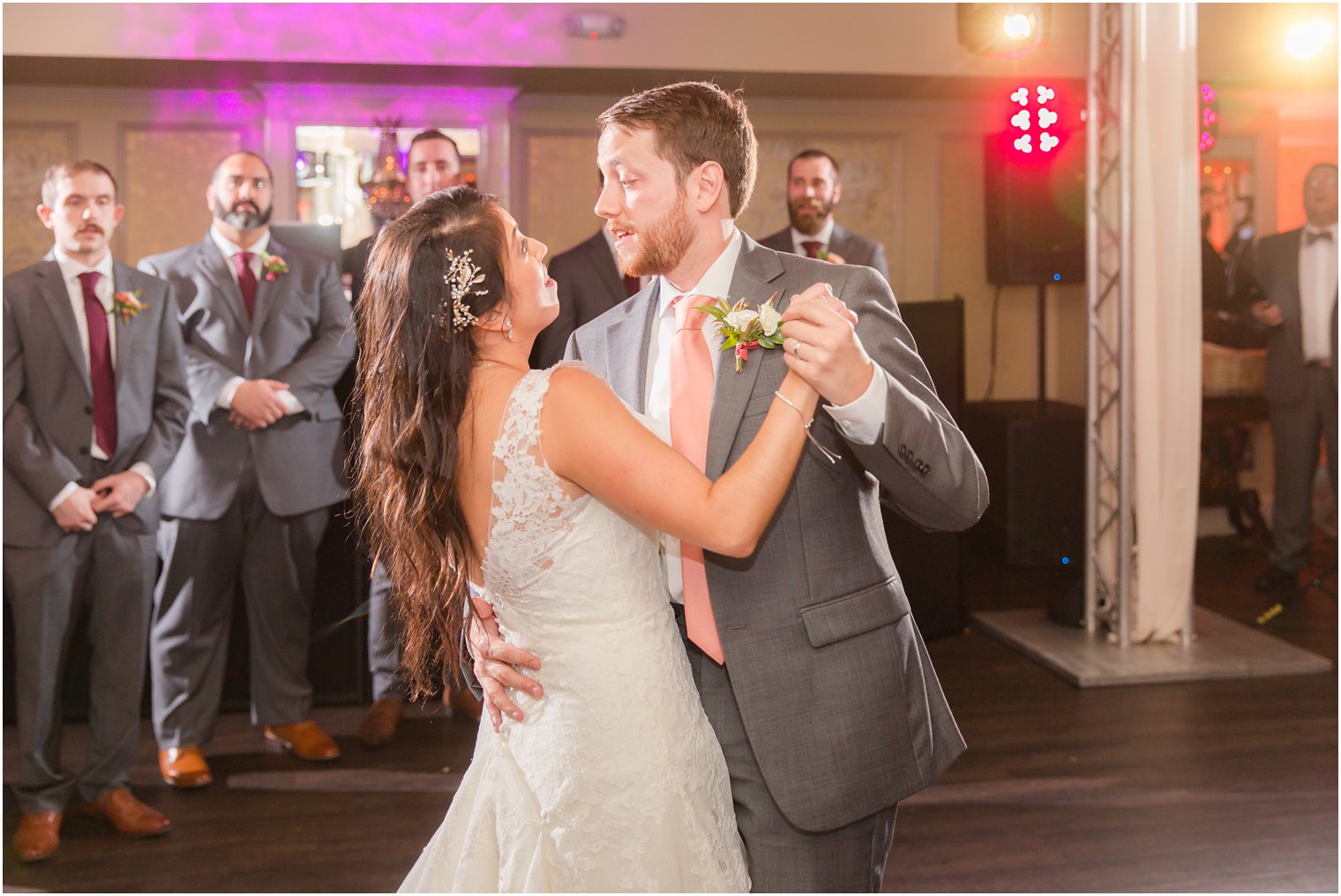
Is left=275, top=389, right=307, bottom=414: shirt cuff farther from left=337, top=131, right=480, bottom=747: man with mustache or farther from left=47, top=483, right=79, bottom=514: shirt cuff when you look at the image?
left=47, top=483, right=79, bottom=514: shirt cuff

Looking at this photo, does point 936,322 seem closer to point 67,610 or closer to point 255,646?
point 255,646

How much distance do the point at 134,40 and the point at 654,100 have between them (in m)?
5.32

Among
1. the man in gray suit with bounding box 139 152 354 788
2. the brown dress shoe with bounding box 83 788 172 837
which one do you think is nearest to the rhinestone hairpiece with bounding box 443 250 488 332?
the brown dress shoe with bounding box 83 788 172 837

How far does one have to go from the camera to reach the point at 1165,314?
5.16 metres

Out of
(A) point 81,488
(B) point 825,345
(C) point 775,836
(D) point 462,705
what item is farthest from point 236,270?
(B) point 825,345

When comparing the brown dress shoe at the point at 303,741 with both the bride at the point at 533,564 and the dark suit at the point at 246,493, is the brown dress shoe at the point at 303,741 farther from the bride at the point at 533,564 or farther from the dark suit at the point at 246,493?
the bride at the point at 533,564

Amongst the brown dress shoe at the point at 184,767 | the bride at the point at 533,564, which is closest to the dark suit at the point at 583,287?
the brown dress shoe at the point at 184,767

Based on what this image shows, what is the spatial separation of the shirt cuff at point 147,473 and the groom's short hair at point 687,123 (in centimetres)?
238

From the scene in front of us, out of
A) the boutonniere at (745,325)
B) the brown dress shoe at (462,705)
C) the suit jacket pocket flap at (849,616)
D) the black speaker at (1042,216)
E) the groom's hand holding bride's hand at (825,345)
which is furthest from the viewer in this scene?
the black speaker at (1042,216)

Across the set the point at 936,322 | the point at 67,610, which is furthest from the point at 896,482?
the point at 936,322

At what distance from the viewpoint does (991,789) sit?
13.0 feet

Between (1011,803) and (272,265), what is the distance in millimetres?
3013

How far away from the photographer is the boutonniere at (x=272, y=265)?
436 cm

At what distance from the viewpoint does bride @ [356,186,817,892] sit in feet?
5.79
